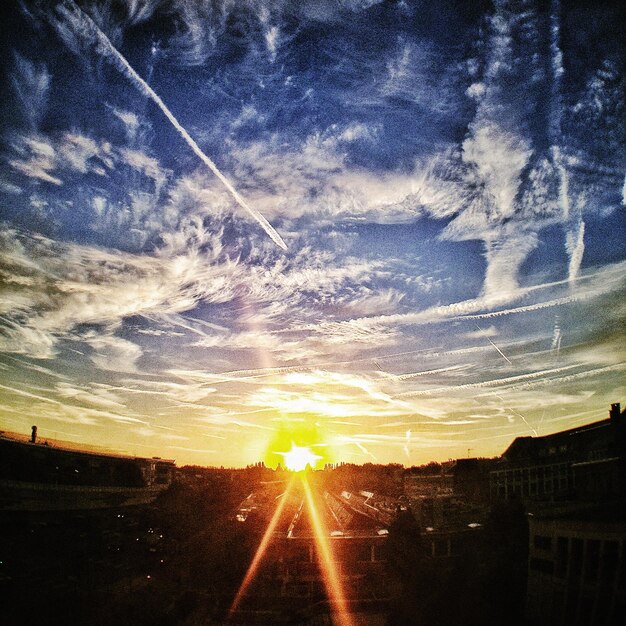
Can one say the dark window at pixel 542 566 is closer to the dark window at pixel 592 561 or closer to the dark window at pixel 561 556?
the dark window at pixel 561 556

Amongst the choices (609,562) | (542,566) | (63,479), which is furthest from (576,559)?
(63,479)

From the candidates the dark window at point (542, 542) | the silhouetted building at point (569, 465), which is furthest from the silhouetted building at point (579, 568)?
Result: the silhouetted building at point (569, 465)

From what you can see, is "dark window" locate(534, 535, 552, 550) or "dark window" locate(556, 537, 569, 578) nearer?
"dark window" locate(556, 537, 569, 578)

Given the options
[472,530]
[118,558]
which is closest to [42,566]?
[118,558]

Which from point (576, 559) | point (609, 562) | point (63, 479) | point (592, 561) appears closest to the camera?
point (609, 562)

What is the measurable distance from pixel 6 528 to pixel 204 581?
18475 mm

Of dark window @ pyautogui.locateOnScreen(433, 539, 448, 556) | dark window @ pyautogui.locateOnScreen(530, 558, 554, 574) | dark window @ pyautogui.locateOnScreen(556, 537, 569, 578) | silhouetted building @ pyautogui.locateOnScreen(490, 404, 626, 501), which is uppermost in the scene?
silhouetted building @ pyautogui.locateOnScreen(490, 404, 626, 501)

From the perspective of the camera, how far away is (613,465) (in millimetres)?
32938

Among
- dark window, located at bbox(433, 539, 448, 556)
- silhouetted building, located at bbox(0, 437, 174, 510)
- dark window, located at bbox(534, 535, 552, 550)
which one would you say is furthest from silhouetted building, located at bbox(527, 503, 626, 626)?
silhouetted building, located at bbox(0, 437, 174, 510)

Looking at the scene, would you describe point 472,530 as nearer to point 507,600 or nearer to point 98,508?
point 507,600

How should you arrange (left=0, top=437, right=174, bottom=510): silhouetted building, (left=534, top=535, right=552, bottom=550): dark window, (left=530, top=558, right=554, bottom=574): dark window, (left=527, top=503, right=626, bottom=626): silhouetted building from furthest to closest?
(left=0, top=437, right=174, bottom=510): silhouetted building → (left=534, top=535, right=552, bottom=550): dark window → (left=530, top=558, right=554, bottom=574): dark window → (left=527, top=503, right=626, bottom=626): silhouetted building

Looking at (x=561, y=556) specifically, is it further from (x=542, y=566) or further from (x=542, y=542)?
(x=542, y=566)

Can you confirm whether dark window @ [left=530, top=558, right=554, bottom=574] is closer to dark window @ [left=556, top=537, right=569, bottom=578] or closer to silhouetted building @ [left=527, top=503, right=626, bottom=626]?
silhouetted building @ [left=527, top=503, right=626, bottom=626]

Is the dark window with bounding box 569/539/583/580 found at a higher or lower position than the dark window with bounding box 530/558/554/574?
higher
